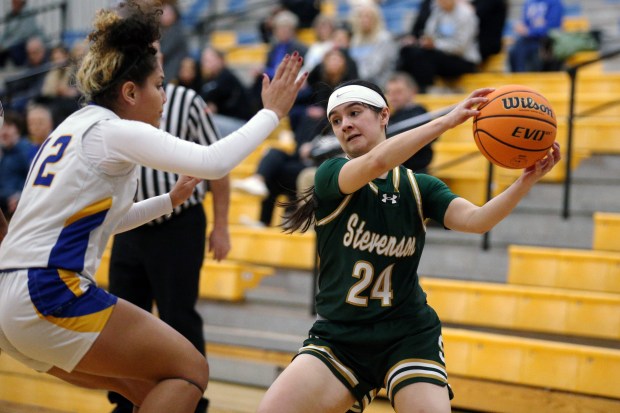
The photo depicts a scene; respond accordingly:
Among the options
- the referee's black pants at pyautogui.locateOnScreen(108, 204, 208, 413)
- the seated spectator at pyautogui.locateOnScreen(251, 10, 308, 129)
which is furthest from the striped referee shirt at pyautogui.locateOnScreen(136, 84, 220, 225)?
the seated spectator at pyautogui.locateOnScreen(251, 10, 308, 129)

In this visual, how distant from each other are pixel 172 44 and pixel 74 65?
614 cm

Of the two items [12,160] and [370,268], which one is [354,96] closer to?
[370,268]

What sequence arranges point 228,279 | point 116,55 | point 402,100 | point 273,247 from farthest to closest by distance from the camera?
point 273,247
point 402,100
point 228,279
point 116,55

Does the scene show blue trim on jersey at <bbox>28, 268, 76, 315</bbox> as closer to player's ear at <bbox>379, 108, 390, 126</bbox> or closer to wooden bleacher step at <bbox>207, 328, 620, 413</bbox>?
player's ear at <bbox>379, 108, 390, 126</bbox>

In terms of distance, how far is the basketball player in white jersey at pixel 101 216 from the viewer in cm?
284

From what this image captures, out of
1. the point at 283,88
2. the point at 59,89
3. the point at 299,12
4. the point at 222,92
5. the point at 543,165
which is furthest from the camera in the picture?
the point at 299,12

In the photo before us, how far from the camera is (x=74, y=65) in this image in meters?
3.45

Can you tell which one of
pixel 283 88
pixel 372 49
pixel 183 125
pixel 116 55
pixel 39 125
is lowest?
pixel 39 125

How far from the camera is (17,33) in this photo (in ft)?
43.9

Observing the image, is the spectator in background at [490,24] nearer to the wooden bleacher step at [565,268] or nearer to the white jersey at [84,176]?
the wooden bleacher step at [565,268]

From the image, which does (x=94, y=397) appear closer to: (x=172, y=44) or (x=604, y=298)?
(x=604, y=298)

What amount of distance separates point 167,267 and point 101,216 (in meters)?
1.42

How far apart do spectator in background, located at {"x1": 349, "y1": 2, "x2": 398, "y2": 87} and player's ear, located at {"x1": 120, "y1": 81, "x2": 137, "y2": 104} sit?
18.5 ft

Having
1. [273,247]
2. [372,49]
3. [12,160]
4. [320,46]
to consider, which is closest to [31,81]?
[12,160]
